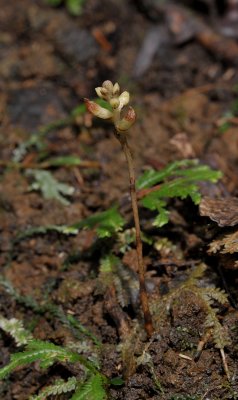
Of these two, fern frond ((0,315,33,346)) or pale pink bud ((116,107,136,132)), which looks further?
fern frond ((0,315,33,346))

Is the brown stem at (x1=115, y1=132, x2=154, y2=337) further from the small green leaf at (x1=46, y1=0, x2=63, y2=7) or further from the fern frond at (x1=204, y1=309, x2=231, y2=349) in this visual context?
the small green leaf at (x1=46, y1=0, x2=63, y2=7)

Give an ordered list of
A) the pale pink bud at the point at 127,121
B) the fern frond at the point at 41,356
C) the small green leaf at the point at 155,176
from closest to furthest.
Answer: the pale pink bud at the point at 127,121, the fern frond at the point at 41,356, the small green leaf at the point at 155,176

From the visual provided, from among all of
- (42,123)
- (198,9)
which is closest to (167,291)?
(42,123)

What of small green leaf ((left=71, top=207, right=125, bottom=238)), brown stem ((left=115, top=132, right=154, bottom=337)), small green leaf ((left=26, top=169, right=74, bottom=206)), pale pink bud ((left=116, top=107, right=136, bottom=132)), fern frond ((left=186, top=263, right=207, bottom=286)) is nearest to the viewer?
pale pink bud ((left=116, top=107, right=136, bottom=132))

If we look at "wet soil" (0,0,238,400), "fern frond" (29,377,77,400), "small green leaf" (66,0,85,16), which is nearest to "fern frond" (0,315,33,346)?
"wet soil" (0,0,238,400)

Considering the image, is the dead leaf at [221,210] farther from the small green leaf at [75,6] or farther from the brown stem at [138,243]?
the small green leaf at [75,6]

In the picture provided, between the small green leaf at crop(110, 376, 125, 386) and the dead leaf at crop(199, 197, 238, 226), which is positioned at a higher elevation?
the dead leaf at crop(199, 197, 238, 226)

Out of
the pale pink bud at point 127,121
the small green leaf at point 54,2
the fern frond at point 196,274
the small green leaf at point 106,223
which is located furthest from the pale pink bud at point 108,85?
the small green leaf at point 54,2

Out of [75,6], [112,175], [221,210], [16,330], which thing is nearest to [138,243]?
[221,210]
